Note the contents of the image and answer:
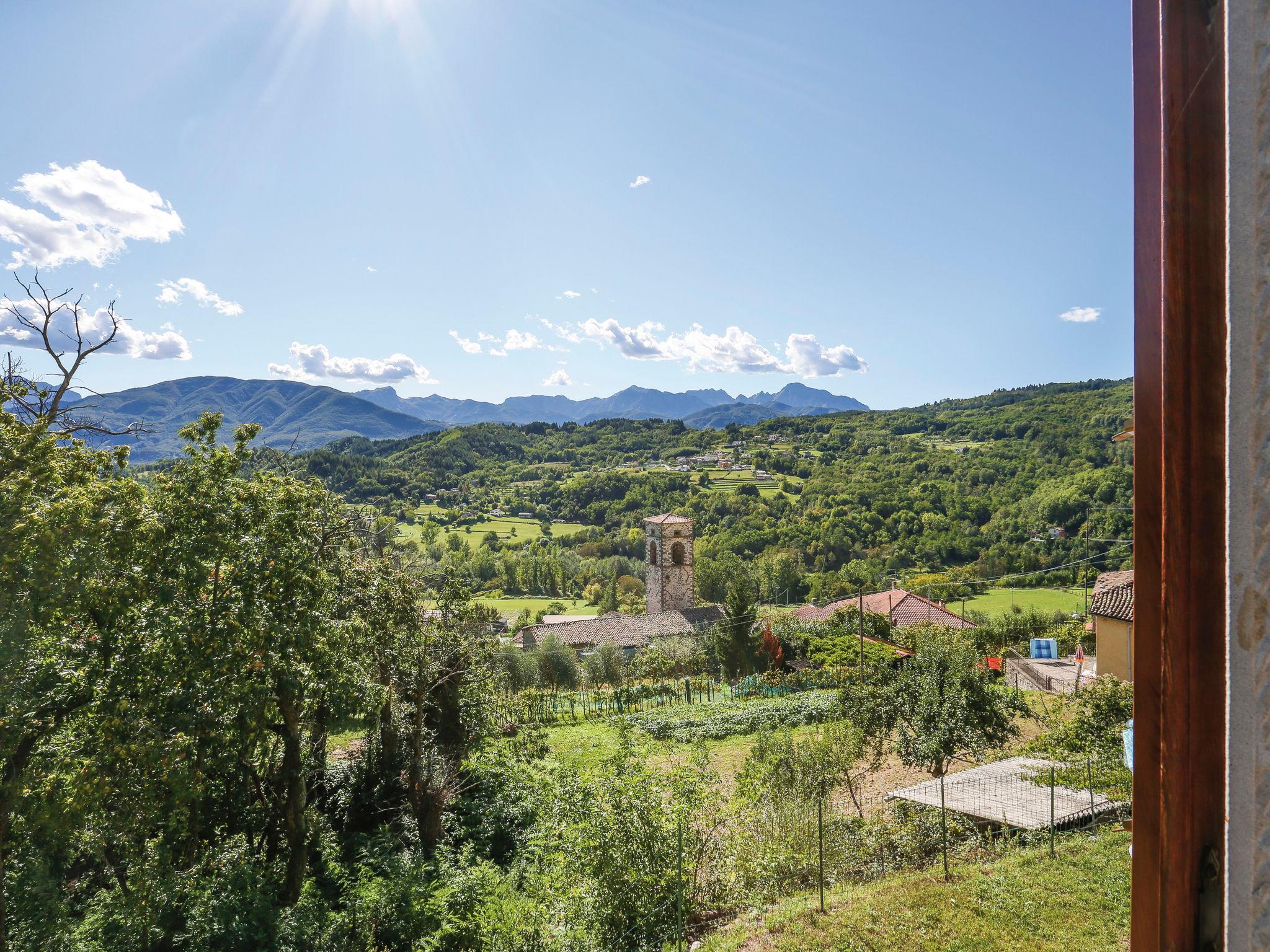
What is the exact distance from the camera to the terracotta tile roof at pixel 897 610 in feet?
106

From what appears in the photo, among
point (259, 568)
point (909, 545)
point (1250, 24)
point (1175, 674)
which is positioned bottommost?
point (909, 545)

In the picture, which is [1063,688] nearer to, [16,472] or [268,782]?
[268,782]

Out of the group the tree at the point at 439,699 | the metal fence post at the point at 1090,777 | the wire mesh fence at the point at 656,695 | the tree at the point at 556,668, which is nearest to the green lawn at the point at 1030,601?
the wire mesh fence at the point at 656,695

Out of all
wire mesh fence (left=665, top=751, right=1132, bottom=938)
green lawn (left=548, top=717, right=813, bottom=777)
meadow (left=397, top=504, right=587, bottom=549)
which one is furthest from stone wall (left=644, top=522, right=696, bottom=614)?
meadow (left=397, top=504, right=587, bottom=549)

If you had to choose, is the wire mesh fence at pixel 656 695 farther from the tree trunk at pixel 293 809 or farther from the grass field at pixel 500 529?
the grass field at pixel 500 529

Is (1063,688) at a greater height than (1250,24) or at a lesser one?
lesser

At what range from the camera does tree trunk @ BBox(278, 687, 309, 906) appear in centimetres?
855

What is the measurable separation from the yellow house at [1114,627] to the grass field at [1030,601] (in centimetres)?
2187

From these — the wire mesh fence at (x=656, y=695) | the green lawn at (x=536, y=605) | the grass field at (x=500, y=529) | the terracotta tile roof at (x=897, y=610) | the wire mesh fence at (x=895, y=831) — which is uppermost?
the wire mesh fence at (x=895, y=831)

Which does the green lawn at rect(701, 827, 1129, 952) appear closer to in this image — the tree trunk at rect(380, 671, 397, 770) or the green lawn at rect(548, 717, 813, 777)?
the tree trunk at rect(380, 671, 397, 770)

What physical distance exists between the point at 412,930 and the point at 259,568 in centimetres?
471

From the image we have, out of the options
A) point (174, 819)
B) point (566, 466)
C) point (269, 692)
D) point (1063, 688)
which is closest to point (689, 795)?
point (269, 692)

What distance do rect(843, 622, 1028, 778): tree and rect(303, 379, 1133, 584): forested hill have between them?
1433 inches

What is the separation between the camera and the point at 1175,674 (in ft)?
2.60
